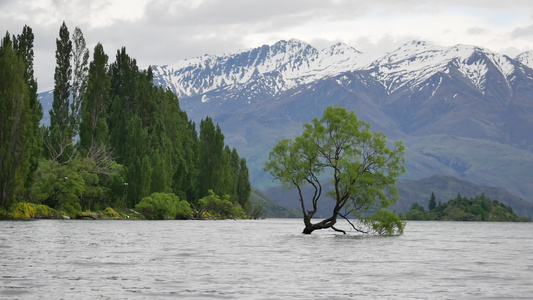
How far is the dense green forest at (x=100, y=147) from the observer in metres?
85.4

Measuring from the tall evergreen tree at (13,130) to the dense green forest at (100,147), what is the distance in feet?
0.38

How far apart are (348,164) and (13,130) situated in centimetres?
4080

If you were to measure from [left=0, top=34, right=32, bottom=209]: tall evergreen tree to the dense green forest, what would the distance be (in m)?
0.12

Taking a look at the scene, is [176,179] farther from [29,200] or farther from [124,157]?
[29,200]

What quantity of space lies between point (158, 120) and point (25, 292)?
11133 cm

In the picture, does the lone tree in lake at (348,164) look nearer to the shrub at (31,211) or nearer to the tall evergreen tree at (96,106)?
the shrub at (31,211)

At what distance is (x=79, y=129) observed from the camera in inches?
4626

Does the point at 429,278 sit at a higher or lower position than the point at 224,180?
lower

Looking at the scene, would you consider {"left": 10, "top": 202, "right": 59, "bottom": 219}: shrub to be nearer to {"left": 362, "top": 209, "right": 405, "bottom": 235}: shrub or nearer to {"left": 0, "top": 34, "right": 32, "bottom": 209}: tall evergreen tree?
{"left": 0, "top": 34, "right": 32, "bottom": 209}: tall evergreen tree

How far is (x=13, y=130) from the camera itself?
277 ft

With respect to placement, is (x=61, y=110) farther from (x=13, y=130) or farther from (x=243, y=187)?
(x=243, y=187)

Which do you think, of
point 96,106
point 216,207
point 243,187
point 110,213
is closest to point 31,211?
point 110,213

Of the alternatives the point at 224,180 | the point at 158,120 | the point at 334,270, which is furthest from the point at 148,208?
the point at 334,270

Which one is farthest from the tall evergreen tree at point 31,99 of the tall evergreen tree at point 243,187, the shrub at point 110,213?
the tall evergreen tree at point 243,187
